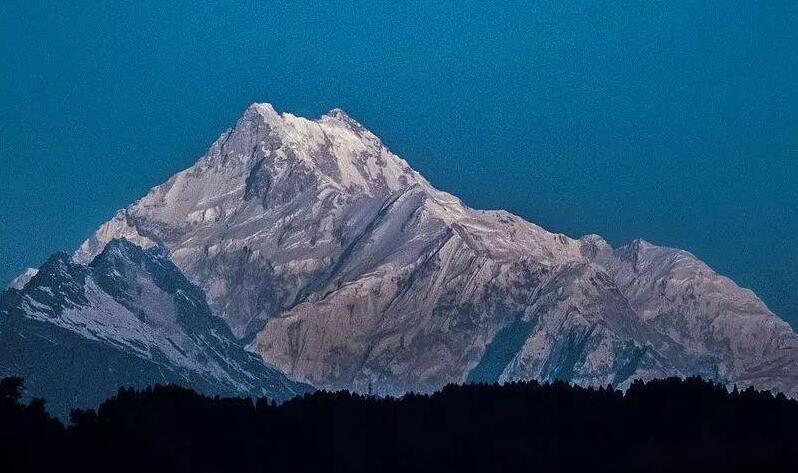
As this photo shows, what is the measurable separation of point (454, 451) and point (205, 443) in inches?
844

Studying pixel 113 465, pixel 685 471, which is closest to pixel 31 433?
pixel 113 465

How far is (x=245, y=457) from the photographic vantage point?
195125mm

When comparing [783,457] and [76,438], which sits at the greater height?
[783,457]

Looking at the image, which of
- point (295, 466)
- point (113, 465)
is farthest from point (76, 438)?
point (295, 466)

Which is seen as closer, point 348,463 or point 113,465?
point 113,465

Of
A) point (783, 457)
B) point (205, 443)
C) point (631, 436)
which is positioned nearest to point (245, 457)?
point (205, 443)

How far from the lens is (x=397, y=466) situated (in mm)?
195875

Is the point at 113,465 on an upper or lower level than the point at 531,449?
lower

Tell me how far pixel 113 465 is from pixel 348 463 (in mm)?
23790

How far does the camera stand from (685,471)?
177 m

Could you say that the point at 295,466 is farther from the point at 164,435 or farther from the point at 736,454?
the point at 736,454

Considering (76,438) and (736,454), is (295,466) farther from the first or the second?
(736,454)

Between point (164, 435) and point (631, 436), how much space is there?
131 ft

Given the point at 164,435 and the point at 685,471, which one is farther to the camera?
the point at 164,435
